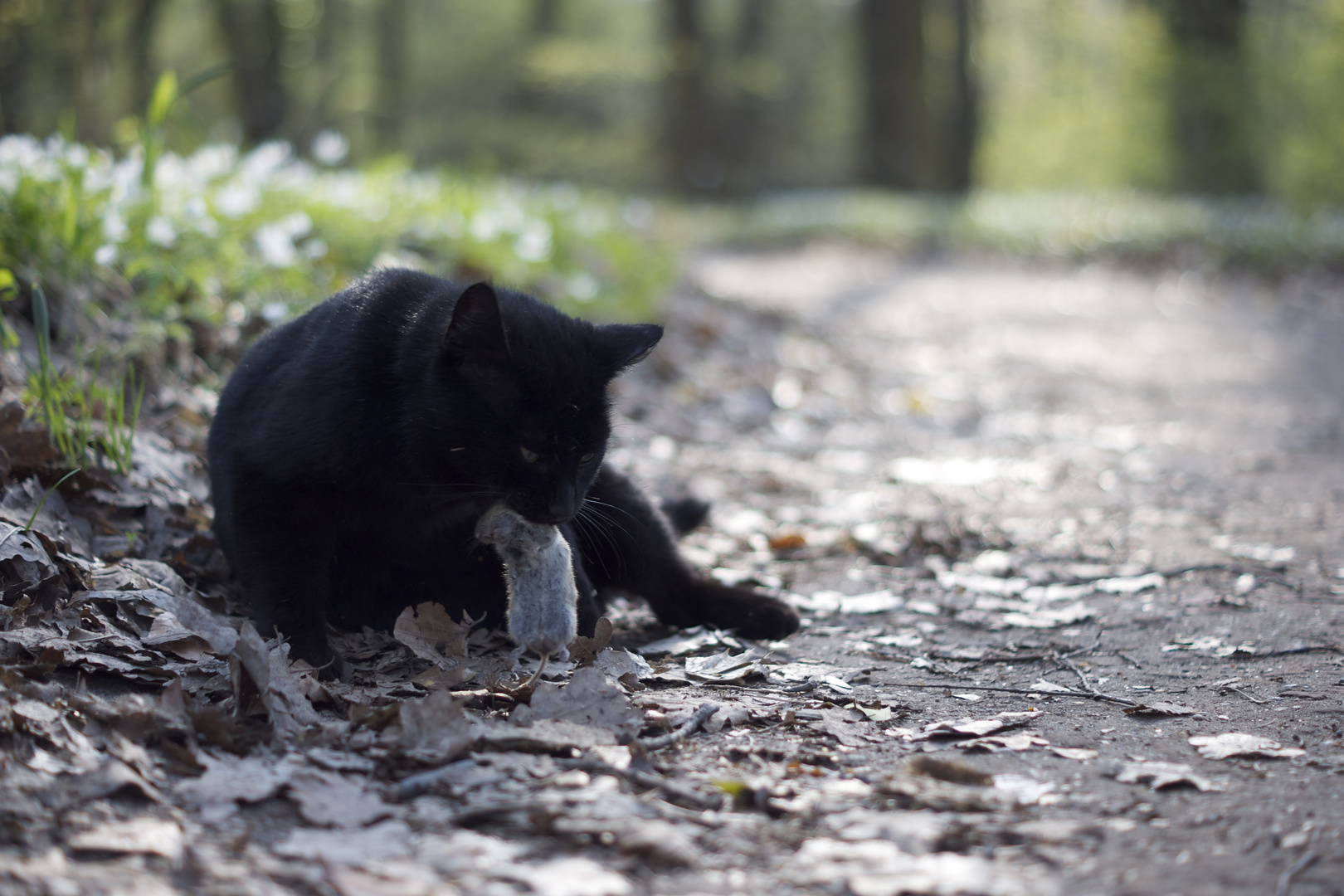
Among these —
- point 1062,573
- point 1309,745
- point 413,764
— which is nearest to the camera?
point 413,764

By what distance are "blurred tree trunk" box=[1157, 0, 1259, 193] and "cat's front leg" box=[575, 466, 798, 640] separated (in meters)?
18.0

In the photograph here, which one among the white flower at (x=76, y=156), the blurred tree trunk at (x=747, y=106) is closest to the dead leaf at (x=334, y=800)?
the white flower at (x=76, y=156)

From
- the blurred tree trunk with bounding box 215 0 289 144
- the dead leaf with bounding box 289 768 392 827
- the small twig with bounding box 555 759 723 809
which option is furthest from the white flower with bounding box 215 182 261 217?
the blurred tree trunk with bounding box 215 0 289 144

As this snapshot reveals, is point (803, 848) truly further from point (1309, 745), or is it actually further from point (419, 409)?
point (419, 409)

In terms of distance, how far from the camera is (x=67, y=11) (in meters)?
5.83

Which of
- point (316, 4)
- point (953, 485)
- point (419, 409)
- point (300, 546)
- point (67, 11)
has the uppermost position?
point (316, 4)

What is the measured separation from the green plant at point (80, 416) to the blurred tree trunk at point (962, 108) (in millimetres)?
24215

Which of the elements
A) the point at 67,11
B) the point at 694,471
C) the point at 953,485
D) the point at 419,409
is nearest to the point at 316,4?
the point at 67,11

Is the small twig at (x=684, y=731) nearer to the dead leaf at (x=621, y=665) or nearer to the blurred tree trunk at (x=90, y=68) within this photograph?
the dead leaf at (x=621, y=665)

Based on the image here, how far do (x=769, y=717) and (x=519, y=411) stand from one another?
2.90 feet

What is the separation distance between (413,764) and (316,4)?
38.5ft

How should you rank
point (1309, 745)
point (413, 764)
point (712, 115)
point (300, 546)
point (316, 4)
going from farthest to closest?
point (712, 115) < point (316, 4) < point (300, 546) < point (1309, 745) < point (413, 764)

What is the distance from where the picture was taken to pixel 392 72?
23703 millimetres

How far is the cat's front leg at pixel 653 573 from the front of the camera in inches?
114
